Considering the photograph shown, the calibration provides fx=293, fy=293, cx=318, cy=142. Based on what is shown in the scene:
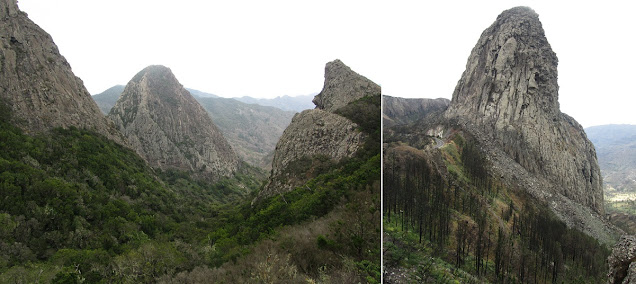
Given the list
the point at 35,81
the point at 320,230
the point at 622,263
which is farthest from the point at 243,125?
the point at 622,263

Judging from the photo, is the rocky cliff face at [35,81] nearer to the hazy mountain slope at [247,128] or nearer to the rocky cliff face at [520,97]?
the rocky cliff face at [520,97]

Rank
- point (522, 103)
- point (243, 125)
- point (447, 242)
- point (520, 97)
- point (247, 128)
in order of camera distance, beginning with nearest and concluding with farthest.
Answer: point (447, 242), point (522, 103), point (520, 97), point (247, 128), point (243, 125)

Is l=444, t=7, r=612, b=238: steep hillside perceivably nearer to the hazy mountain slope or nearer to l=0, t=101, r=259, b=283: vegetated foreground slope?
l=0, t=101, r=259, b=283: vegetated foreground slope

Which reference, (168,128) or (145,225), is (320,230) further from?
(168,128)

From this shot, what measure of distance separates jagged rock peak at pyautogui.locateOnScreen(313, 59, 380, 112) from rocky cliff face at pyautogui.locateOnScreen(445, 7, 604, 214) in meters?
16.4

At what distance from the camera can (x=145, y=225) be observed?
31594mm

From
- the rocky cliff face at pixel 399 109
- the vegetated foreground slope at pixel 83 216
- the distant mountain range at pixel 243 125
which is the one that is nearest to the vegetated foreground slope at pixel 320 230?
the rocky cliff face at pixel 399 109

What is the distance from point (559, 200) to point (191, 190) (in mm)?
60885

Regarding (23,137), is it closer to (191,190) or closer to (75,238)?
(75,238)

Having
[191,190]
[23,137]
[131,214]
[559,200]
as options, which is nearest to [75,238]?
[131,214]

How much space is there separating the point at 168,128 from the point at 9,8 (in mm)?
38007

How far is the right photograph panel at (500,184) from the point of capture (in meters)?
5.57

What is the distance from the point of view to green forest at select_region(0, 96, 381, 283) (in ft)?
36.8

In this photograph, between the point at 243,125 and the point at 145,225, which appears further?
the point at 243,125
